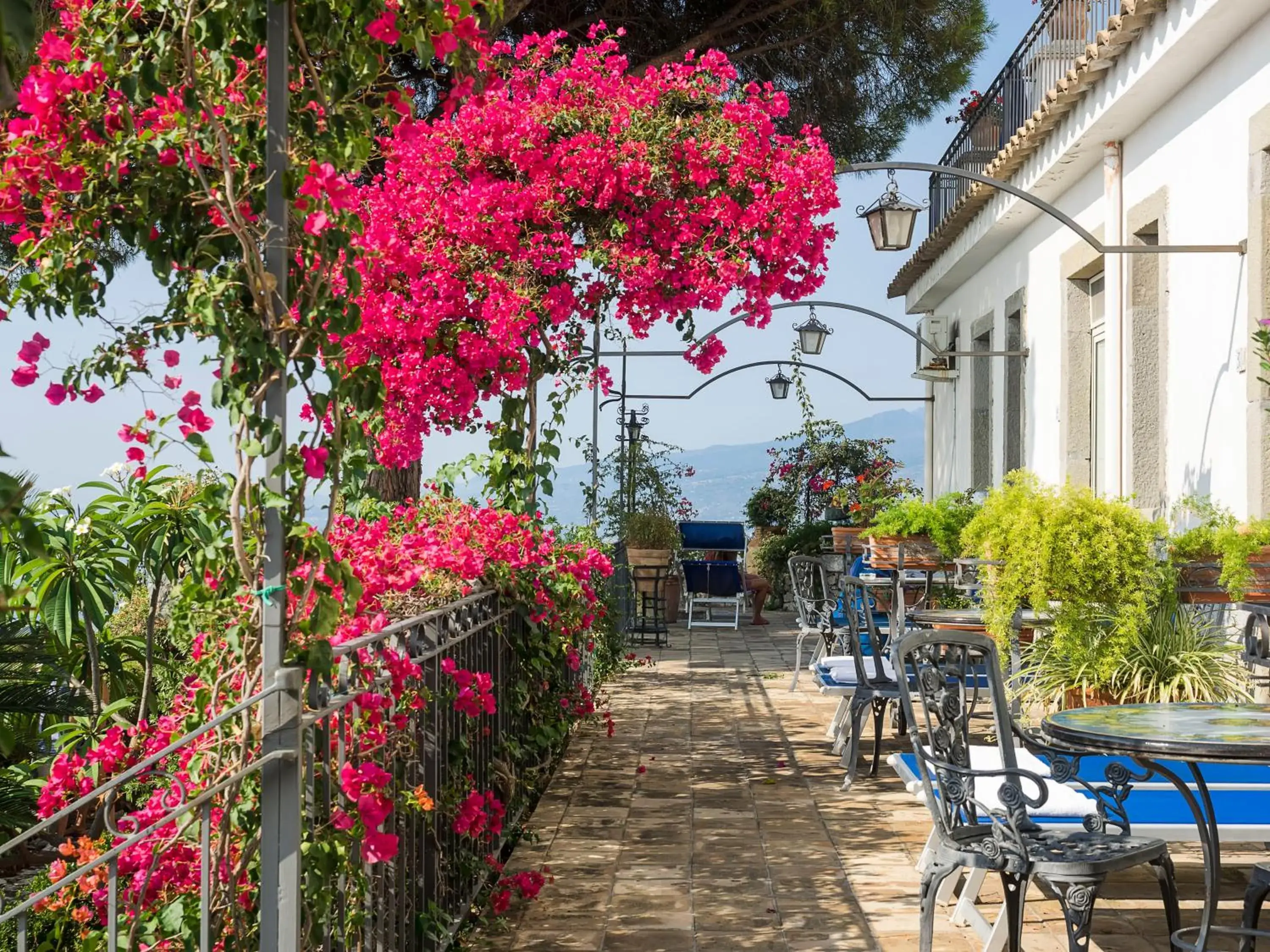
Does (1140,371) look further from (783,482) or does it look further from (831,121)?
(783,482)

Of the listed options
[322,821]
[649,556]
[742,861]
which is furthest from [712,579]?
[322,821]

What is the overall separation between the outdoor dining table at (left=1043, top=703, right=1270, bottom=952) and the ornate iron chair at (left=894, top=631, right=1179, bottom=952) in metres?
0.09

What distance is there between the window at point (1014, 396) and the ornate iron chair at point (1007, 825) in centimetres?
790

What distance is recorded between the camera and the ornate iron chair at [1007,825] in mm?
2869

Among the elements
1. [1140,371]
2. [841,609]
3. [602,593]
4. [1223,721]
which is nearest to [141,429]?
[1223,721]

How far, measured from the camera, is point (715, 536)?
15109 mm

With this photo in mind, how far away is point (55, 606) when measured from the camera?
4.69m

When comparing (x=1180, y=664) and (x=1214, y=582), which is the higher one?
(x=1214, y=582)

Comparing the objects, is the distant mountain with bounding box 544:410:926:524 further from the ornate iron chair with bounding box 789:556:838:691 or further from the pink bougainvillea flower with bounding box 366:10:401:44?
the pink bougainvillea flower with bounding box 366:10:401:44

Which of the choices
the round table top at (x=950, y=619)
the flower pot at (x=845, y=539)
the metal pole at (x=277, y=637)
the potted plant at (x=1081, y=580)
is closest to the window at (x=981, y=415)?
the flower pot at (x=845, y=539)

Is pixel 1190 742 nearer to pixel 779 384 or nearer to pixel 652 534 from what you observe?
pixel 652 534

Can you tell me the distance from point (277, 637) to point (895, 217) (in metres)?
7.34

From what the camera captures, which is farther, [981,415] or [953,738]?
[981,415]

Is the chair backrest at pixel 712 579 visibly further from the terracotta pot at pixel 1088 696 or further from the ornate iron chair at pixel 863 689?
the terracotta pot at pixel 1088 696
